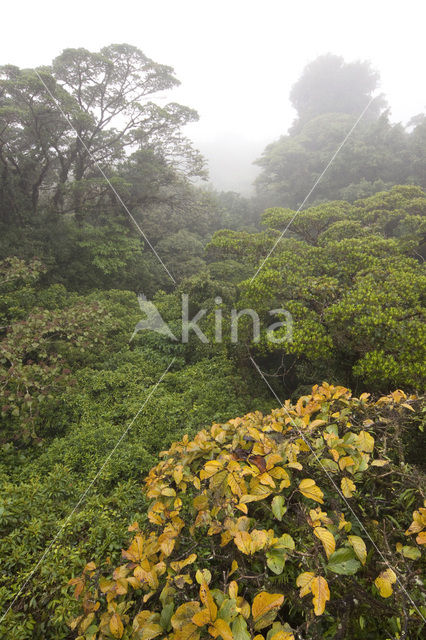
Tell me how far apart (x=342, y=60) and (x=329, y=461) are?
3760cm

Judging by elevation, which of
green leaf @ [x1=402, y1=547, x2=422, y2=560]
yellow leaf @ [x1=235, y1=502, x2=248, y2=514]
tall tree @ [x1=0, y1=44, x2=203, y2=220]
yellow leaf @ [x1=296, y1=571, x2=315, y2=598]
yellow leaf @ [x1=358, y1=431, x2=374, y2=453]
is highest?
tall tree @ [x1=0, y1=44, x2=203, y2=220]

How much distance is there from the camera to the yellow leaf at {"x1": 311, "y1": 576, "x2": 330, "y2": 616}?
3.45 feet

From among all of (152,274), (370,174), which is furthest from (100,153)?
(370,174)

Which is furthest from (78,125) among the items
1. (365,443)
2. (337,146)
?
(337,146)

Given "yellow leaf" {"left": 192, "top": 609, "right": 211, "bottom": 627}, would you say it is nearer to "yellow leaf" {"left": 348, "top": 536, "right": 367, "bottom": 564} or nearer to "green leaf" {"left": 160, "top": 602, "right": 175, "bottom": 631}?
"green leaf" {"left": 160, "top": 602, "right": 175, "bottom": 631}

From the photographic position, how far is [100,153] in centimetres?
1070

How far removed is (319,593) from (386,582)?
30cm

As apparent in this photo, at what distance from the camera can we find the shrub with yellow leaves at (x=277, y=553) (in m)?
1.12

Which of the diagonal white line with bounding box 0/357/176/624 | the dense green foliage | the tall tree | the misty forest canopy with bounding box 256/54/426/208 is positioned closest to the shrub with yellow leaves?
the diagonal white line with bounding box 0/357/176/624

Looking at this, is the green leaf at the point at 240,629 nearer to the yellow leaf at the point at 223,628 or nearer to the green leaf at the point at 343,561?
→ the yellow leaf at the point at 223,628

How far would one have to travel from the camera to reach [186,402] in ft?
17.4

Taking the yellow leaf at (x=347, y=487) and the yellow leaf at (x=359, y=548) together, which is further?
the yellow leaf at (x=347, y=487)

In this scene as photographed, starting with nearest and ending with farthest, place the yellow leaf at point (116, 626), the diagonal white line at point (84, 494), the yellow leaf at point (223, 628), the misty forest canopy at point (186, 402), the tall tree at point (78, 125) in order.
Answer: the yellow leaf at point (223, 628), the yellow leaf at point (116, 626), the misty forest canopy at point (186, 402), the diagonal white line at point (84, 494), the tall tree at point (78, 125)

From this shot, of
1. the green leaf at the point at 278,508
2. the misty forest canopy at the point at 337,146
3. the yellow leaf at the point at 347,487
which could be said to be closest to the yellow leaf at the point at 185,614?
the green leaf at the point at 278,508
